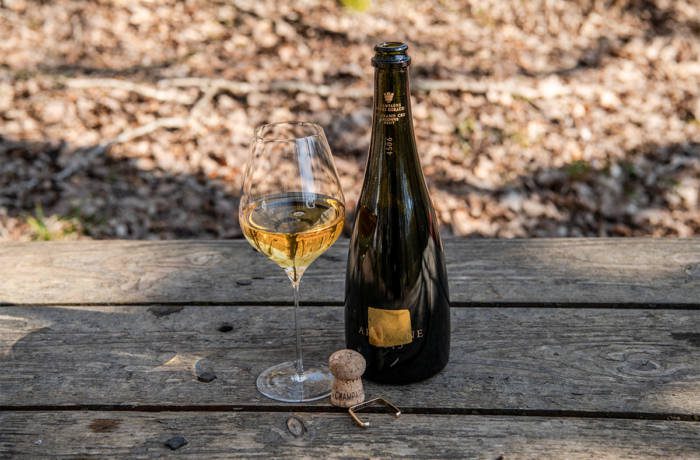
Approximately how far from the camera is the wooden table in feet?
3.77

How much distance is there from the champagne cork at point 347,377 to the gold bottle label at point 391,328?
0.07 meters

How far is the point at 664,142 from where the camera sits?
430 centimetres

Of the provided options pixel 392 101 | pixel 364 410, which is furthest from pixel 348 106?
pixel 364 410

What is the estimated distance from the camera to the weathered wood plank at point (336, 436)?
3.65 ft

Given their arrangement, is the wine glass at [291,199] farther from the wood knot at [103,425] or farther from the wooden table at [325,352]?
the wood knot at [103,425]

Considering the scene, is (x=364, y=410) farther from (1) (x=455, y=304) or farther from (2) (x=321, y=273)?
(2) (x=321, y=273)

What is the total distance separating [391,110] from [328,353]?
484mm

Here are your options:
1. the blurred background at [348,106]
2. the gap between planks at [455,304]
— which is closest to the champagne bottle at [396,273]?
the gap between planks at [455,304]

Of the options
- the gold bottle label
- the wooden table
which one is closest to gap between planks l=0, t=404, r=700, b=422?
the wooden table

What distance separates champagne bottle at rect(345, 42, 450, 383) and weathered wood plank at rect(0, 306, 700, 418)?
54mm

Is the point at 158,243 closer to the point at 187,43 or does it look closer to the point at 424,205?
the point at 424,205

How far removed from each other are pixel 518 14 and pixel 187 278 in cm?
412

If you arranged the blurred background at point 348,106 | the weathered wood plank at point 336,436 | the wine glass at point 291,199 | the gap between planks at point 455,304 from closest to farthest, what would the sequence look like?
the weathered wood plank at point 336,436, the wine glass at point 291,199, the gap between planks at point 455,304, the blurred background at point 348,106

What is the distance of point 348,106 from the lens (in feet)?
14.3
